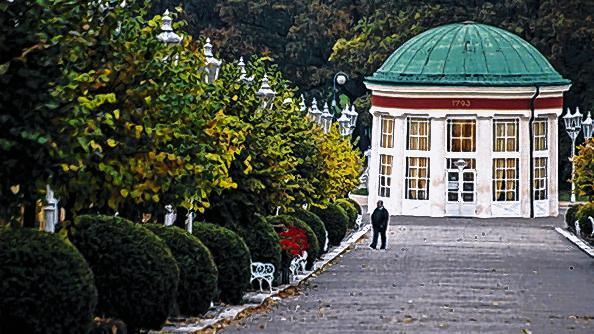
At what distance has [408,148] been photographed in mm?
64188

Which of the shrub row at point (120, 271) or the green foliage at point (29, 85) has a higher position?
the green foliage at point (29, 85)

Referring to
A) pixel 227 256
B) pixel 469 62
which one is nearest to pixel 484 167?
pixel 469 62

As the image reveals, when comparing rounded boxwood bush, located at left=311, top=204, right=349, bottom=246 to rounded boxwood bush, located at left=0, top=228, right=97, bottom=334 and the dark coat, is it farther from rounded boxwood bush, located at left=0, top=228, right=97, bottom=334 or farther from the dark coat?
rounded boxwood bush, located at left=0, top=228, right=97, bottom=334

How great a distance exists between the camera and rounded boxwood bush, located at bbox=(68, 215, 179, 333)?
20.6 m

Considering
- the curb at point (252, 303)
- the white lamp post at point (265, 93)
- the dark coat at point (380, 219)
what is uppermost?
the white lamp post at point (265, 93)

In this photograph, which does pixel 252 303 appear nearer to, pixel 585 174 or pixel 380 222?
pixel 585 174

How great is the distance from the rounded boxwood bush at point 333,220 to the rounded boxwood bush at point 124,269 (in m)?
22.1

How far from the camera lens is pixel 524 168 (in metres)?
64.1

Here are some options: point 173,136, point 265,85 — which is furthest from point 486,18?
point 173,136

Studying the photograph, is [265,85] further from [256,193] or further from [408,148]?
[408,148]

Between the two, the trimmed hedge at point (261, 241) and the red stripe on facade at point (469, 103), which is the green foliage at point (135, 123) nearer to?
the trimmed hedge at point (261, 241)

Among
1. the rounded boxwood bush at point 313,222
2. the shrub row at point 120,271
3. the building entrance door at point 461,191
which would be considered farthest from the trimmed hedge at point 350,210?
the shrub row at point 120,271

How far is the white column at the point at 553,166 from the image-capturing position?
64.6 m

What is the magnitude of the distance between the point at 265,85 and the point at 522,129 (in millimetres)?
32210
